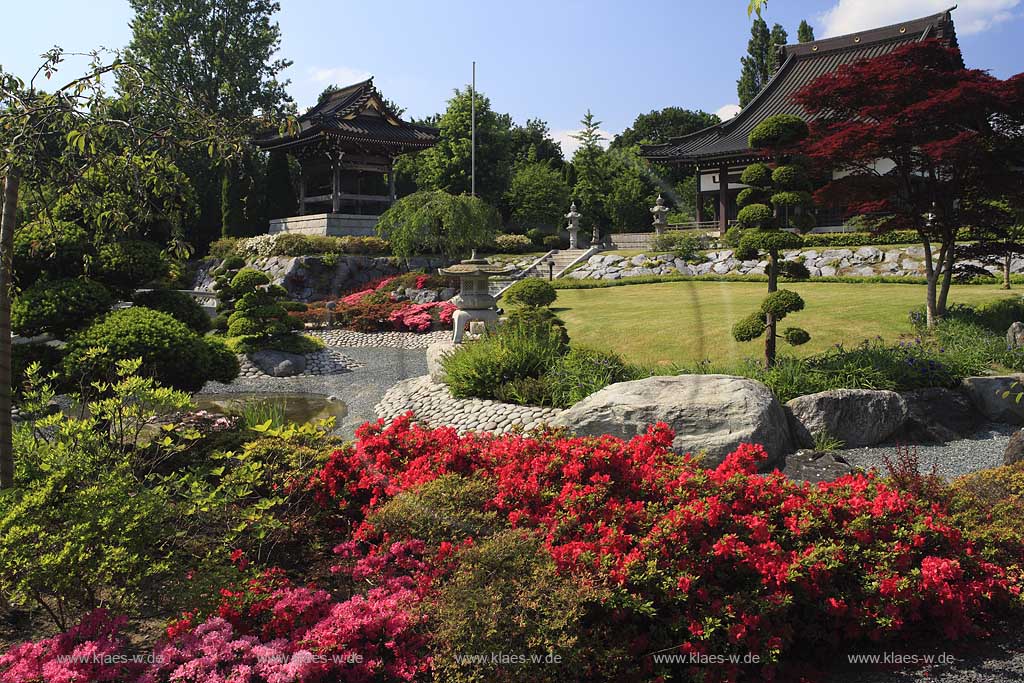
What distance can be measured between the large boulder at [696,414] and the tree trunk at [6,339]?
4.59 m

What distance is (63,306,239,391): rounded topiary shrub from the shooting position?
630 cm

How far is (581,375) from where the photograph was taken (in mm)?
8703

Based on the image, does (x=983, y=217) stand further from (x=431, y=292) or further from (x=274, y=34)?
(x=274, y=34)

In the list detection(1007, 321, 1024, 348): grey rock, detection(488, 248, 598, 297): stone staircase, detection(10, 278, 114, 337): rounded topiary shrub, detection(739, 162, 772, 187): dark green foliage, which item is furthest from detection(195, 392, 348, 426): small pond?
detection(488, 248, 598, 297): stone staircase

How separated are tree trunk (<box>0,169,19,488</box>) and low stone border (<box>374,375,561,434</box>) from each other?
3.75 m

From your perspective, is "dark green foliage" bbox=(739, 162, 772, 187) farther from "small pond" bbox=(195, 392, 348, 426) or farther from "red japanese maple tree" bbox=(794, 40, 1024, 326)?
"small pond" bbox=(195, 392, 348, 426)

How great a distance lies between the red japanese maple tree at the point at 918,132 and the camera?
10.2 m

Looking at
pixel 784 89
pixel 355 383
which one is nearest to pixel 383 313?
pixel 355 383

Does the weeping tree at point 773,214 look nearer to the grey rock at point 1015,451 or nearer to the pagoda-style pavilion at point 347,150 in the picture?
the grey rock at point 1015,451

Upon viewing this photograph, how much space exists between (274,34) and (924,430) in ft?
130

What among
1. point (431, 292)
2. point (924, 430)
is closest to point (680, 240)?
point (431, 292)

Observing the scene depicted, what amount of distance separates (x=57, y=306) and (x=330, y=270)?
61.4 feet

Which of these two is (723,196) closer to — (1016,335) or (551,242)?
(551,242)

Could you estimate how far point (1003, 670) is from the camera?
10.2ft
